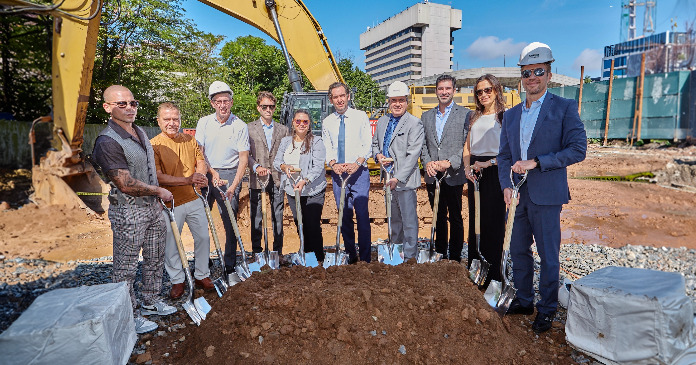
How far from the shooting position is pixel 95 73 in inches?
567

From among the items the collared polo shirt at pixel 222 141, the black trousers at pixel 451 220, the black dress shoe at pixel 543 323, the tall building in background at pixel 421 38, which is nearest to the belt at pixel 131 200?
the collared polo shirt at pixel 222 141

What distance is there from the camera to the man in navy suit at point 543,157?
Result: 10.1 feet

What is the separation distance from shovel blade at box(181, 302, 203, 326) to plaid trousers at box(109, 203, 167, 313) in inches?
18.6

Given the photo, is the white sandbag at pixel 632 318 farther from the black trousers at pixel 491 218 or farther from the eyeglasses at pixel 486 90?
the eyeglasses at pixel 486 90

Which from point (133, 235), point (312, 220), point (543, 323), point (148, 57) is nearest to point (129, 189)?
point (133, 235)

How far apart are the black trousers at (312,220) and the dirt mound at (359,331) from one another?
55.8 inches

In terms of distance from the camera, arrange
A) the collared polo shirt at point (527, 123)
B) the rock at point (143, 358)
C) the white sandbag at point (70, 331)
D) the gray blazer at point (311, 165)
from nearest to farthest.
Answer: the white sandbag at point (70, 331), the rock at point (143, 358), the collared polo shirt at point (527, 123), the gray blazer at point (311, 165)

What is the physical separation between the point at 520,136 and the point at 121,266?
3.38 m

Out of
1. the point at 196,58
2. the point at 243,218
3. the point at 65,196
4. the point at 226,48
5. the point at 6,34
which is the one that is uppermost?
the point at 226,48

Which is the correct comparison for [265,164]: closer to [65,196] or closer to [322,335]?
[322,335]

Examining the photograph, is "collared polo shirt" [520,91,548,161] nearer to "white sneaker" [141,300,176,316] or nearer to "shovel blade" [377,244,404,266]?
"shovel blade" [377,244,404,266]

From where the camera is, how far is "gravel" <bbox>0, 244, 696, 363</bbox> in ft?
14.6

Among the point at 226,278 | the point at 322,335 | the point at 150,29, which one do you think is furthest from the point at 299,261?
the point at 150,29

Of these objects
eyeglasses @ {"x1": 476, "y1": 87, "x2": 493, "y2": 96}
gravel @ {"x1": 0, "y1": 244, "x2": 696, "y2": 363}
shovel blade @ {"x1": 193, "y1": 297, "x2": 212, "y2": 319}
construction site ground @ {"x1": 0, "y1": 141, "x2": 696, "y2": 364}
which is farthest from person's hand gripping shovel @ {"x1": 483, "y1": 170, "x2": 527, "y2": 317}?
shovel blade @ {"x1": 193, "y1": 297, "x2": 212, "y2": 319}
